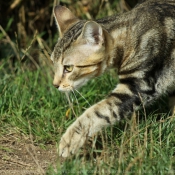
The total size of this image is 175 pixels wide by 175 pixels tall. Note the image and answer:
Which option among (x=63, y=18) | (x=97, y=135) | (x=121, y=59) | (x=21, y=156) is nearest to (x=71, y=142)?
(x=97, y=135)

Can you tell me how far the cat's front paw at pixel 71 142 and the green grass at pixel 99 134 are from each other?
7cm

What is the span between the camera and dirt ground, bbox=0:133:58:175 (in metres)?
3.57

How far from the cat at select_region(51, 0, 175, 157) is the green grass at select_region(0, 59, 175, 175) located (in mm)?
162

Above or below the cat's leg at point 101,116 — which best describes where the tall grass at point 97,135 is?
below

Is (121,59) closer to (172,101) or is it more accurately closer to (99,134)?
(99,134)

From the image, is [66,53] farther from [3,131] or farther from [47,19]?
[47,19]

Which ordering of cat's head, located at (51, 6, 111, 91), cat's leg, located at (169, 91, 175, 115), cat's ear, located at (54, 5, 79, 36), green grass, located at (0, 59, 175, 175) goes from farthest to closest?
cat's leg, located at (169, 91, 175, 115) < cat's ear, located at (54, 5, 79, 36) < cat's head, located at (51, 6, 111, 91) < green grass, located at (0, 59, 175, 175)

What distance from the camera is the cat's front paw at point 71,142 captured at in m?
3.52

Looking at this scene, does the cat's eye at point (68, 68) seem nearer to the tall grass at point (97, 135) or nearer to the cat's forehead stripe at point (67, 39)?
the cat's forehead stripe at point (67, 39)

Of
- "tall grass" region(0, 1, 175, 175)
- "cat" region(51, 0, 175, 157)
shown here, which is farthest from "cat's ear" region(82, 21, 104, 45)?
"tall grass" region(0, 1, 175, 175)

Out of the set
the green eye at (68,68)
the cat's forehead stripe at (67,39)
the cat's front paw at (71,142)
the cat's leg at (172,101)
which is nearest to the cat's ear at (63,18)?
the cat's forehead stripe at (67,39)

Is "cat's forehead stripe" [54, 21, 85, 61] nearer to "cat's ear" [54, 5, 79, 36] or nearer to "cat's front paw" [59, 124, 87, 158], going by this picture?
"cat's ear" [54, 5, 79, 36]

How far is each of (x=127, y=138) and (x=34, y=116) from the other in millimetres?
1158

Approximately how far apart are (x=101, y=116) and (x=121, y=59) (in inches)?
21.3
